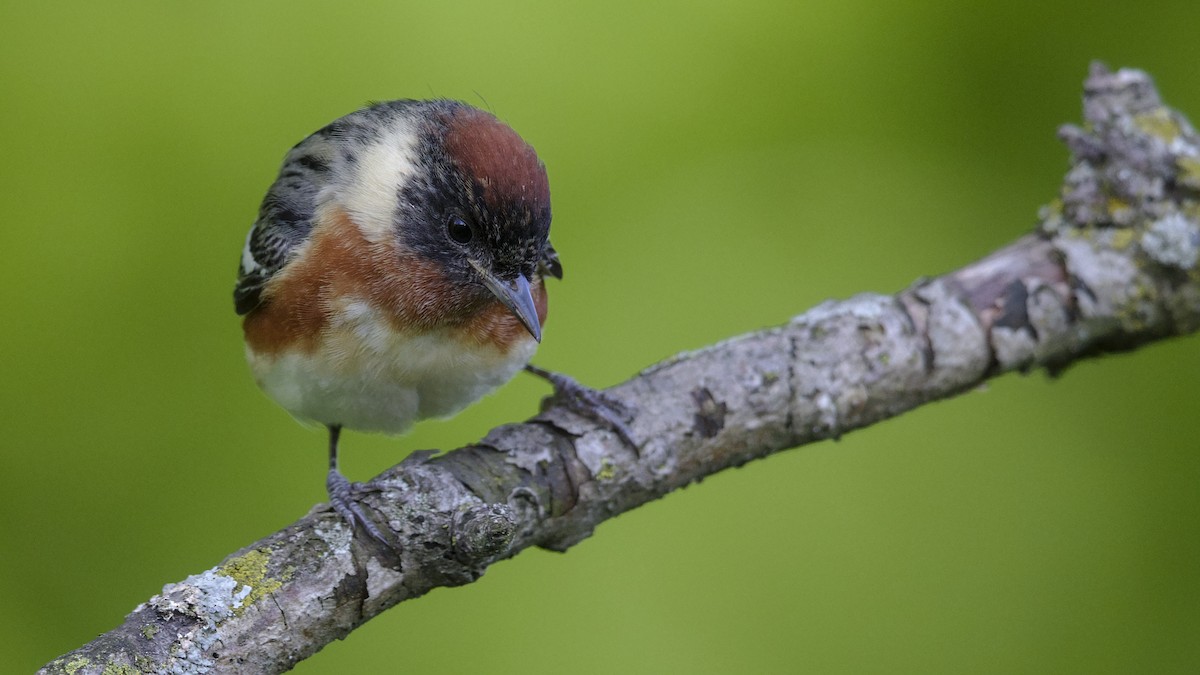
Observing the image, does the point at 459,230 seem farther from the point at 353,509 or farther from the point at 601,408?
the point at 353,509

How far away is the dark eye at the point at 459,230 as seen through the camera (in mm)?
3090

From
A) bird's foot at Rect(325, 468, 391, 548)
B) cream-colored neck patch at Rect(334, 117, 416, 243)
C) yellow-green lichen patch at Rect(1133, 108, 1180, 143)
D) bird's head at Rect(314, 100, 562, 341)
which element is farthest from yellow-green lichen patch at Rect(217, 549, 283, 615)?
yellow-green lichen patch at Rect(1133, 108, 1180, 143)

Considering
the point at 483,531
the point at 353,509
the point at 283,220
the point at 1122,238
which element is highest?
the point at 283,220

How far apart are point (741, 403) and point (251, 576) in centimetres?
153

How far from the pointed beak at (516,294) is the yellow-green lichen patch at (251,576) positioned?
94cm

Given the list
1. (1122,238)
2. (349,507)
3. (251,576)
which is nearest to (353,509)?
(349,507)

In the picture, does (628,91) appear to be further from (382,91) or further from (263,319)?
(263,319)

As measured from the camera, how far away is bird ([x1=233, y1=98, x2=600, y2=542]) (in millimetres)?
3043

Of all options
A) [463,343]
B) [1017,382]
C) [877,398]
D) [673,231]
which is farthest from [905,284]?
[463,343]

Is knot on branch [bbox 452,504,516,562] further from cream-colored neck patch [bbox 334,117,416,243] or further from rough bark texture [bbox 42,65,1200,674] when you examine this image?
cream-colored neck patch [bbox 334,117,416,243]

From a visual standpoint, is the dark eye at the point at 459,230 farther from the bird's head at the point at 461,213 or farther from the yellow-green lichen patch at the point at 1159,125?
the yellow-green lichen patch at the point at 1159,125

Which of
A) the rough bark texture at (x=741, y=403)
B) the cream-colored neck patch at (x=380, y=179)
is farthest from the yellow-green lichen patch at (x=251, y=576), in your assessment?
the cream-colored neck patch at (x=380, y=179)

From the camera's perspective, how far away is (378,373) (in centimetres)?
311

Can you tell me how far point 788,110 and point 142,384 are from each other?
283 centimetres
